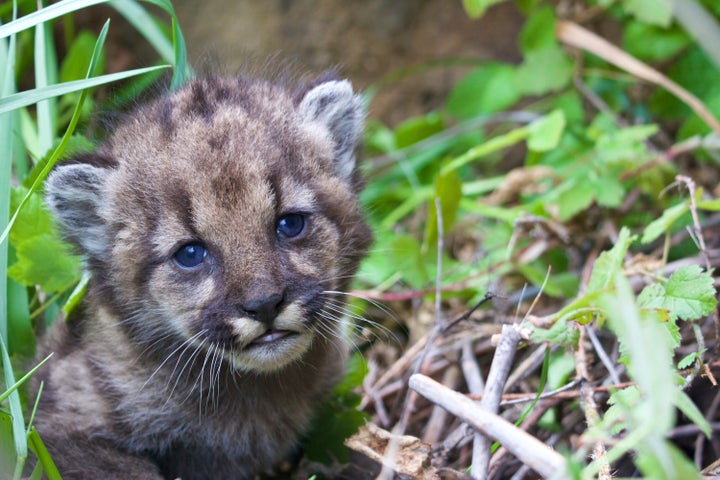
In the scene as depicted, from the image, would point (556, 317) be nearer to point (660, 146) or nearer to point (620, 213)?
point (620, 213)

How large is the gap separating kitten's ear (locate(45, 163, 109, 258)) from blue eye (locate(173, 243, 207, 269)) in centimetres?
50

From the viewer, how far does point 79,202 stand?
406 cm

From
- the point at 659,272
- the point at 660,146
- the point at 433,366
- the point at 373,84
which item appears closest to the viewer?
the point at 659,272

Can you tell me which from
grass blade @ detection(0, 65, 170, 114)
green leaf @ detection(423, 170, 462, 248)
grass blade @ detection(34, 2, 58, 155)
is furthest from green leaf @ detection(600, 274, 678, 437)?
grass blade @ detection(34, 2, 58, 155)

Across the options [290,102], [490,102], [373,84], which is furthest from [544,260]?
[373,84]

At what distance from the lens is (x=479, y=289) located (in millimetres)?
5266

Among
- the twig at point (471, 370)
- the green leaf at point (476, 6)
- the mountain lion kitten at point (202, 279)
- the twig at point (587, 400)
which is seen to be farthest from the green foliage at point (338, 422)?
the green leaf at point (476, 6)

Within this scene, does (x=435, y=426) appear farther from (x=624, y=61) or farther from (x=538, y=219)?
(x=624, y=61)

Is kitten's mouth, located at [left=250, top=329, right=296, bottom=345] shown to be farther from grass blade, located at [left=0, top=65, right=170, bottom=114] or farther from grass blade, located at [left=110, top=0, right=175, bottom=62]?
grass blade, located at [left=110, top=0, right=175, bottom=62]

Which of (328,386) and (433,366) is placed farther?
(433,366)

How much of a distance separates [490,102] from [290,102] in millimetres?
2885

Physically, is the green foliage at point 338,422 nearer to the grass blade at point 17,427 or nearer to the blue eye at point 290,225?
the blue eye at point 290,225

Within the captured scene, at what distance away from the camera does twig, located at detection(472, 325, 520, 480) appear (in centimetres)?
319

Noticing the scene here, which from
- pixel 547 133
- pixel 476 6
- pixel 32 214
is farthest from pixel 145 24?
pixel 547 133
